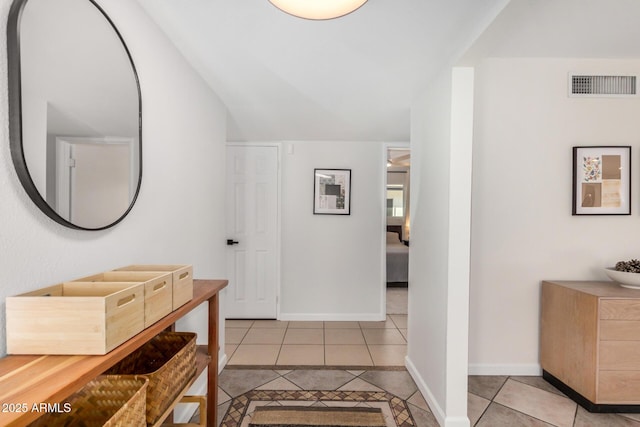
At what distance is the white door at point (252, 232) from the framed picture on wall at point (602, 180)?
2909mm

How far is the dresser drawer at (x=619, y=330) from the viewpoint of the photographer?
192 cm

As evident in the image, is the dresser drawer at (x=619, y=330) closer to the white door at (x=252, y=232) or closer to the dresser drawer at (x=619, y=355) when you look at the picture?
the dresser drawer at (x=619, y=355)

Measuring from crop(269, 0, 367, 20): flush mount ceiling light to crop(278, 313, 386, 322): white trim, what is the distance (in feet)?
10.6

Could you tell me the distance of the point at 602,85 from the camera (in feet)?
7.75

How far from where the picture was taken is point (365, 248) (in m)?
3.74

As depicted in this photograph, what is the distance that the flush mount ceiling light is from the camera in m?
1.16

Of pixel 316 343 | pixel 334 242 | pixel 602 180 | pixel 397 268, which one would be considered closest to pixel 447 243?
pixel 602 180

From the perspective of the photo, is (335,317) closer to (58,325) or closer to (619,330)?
(619,330)

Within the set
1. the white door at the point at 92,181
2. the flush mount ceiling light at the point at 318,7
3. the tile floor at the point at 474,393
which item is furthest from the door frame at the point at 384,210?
the white door at the point at 92,181

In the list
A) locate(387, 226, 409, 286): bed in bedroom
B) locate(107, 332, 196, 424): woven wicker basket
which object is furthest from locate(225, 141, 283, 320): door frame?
locate(107, 332, 196, 424): woven wicker basket

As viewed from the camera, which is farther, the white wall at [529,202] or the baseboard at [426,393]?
the white wall at [529,202]

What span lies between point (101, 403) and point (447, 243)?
174cm

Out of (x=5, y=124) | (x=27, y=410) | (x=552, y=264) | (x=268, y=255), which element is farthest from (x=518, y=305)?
(x=5, y=124)

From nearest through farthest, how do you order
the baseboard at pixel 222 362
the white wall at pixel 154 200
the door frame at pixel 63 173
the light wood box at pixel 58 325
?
the light wood box at pixel 58 325
the white wall at pixel 154 200
the door frame at pixel 63 173
the baseboard at pixel 222 362
